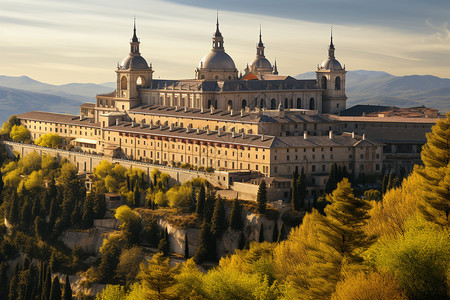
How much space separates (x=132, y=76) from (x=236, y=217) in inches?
1651

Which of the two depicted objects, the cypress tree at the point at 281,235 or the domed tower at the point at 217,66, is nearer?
the cypress tree at the point at 281,235

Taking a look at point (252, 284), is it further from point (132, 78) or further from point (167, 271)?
point (132, 78)

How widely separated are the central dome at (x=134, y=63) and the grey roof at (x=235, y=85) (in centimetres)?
252

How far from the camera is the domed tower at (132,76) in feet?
350

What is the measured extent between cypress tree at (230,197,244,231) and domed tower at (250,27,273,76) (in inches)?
2244

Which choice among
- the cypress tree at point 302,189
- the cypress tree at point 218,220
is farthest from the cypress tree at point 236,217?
the cypress tree at point 302,189

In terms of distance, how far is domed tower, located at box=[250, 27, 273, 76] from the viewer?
126000 millimetres

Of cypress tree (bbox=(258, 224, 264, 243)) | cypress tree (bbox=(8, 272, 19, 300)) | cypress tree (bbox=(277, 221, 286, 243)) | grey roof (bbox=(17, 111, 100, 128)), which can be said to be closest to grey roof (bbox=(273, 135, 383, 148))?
cypress tree (bbox=(258, 224, 264, 243))

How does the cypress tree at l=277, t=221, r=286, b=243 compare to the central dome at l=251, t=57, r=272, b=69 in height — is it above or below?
below

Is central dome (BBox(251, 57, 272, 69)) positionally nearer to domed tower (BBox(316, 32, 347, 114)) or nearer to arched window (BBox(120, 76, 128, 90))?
domed tower (BBox(316, 32, 347, 114))

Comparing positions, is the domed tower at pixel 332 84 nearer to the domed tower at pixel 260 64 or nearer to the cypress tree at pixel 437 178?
the domed tower at pixel 260 64

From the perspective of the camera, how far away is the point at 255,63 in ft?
418

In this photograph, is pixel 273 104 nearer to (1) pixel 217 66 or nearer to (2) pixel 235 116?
(1) pixel 217 66

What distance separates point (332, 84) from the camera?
350 ft
